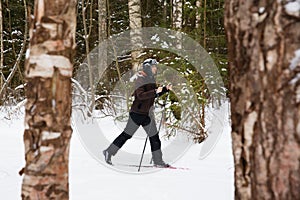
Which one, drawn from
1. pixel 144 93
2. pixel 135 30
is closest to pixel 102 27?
pixel 135 30

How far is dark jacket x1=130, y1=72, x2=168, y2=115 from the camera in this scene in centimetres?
605

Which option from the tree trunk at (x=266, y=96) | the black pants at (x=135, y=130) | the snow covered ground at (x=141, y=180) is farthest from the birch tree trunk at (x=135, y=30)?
the tree trunk at (x=266, y=96)

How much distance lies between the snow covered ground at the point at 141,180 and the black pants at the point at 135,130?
15.8 inches

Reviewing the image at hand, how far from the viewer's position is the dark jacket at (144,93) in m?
6.05

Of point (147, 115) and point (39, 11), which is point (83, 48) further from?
point (39, 11)

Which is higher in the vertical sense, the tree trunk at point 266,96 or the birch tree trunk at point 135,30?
the birch tree trunk at point 135,30

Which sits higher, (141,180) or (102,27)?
(102,27)

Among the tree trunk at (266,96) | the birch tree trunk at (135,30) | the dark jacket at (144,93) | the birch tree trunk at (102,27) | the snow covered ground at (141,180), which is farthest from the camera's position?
the birch tree trunk at (102,27)

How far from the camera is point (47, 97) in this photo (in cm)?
249

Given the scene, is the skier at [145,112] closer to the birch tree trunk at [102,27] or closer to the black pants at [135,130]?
the black pants at [135,130]

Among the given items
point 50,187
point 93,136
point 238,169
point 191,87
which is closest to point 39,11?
point 50,187

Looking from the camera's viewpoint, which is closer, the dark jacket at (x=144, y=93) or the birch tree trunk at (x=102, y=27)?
the dark jacket at (x=144, y=93)

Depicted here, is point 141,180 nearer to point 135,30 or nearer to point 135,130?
point 135,130

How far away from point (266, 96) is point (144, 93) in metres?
4.54
